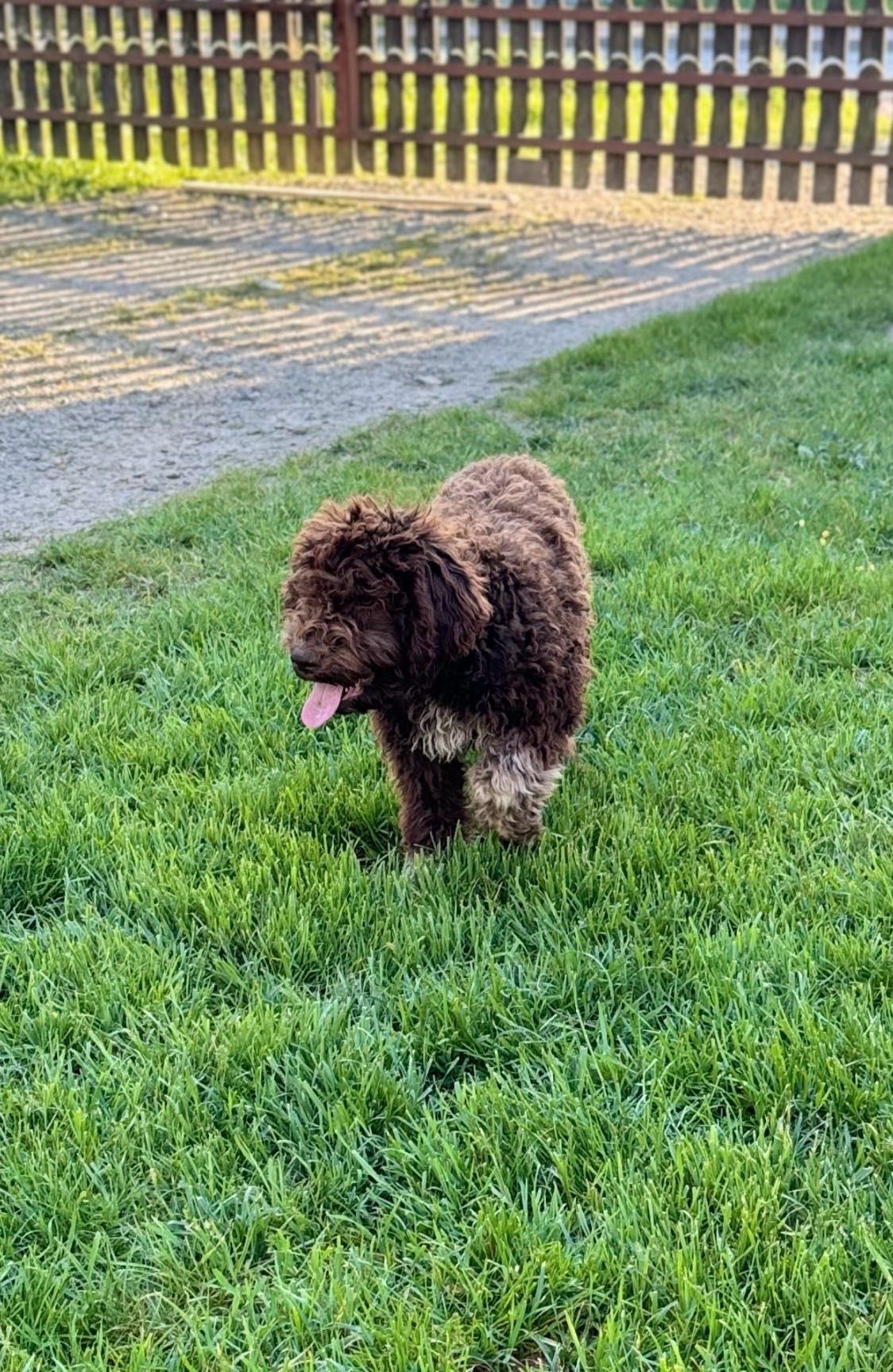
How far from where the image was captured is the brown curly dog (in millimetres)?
2895

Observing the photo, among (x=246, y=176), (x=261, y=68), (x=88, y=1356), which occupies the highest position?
(x=261, y=68)

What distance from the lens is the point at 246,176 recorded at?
1371 cm

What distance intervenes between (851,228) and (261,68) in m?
5.80

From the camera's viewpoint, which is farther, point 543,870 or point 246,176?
point 246,176

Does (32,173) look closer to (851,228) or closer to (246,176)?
(246,176)

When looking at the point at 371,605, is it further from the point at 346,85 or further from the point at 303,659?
the point at 346,85

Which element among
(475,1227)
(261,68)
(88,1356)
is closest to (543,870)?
(475,1227)

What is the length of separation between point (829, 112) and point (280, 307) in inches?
228

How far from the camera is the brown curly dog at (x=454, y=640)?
2.89 m

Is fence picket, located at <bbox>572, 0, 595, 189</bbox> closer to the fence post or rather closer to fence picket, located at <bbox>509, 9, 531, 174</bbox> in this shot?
fence picket, located at <bbox>509, 9, 531, 174</bbox>

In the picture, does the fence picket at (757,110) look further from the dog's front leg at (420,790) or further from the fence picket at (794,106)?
the dog's front leg at (420,790)

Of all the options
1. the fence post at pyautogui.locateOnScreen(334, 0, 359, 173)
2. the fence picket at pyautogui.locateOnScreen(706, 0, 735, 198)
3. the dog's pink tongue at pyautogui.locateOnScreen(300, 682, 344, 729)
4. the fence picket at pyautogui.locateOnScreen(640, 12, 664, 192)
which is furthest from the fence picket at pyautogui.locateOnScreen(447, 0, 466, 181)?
the dog's pink tongue at pyautogui.locateOnScreen(300, 682, 344, 729)

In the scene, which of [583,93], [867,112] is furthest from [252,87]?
[867,112]

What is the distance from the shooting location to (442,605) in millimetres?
2924
